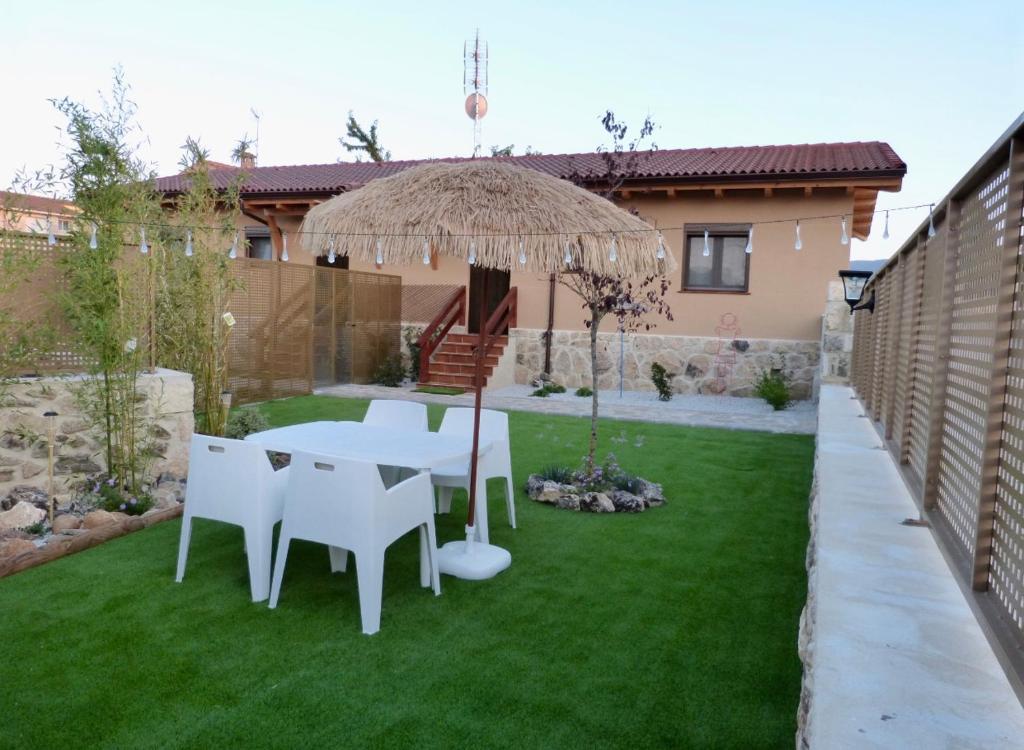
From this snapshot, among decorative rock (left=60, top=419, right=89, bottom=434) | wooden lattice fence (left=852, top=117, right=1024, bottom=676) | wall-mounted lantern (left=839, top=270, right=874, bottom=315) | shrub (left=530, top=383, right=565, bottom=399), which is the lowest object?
shrub (left=530, top=383, right=565, bottom=399)

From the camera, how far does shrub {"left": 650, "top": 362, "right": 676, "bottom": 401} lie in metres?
12.0

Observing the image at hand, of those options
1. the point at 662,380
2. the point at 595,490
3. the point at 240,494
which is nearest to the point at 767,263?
the point at 662,380

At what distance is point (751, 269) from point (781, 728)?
34.1 ft

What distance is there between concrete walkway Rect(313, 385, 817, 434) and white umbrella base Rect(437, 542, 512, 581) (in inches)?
227

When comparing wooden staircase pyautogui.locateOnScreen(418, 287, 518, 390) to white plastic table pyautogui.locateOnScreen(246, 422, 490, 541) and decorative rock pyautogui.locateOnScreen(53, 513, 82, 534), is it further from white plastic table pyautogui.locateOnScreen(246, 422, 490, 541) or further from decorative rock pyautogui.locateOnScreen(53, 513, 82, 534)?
decorative rock pyautogui.locateOnScreen(53, 513, 82, 534)

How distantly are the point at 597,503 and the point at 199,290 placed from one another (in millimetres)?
3763

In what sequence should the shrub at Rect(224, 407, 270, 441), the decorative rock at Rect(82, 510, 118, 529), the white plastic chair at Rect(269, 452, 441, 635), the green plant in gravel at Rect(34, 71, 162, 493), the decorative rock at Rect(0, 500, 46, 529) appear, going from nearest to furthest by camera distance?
the white plastic chair at Rect(269, 452, 441, 635)
the decorative rock at Rect(0, 500, 46, 529)
the decorative rock at Rect(82, 510, 118, 529)
the green plant in gravel at Rect(34, 71, 162, 493)
the shrub at Rect(224, 407, 270, 441)

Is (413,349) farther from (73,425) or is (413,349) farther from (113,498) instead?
(113,498)

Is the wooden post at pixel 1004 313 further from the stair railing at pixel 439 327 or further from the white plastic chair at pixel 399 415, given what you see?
the stair railing at pixel 439 327

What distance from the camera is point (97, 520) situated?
445 cm

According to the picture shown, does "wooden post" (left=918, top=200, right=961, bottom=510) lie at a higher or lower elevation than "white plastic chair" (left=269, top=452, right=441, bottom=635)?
higher

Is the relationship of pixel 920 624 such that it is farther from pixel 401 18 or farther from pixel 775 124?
pixel 775 124

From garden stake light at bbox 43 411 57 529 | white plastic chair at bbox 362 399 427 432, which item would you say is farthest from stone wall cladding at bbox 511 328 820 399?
garden stake light at bbox 43 411 57 529

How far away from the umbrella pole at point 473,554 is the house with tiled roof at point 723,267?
7.56m
